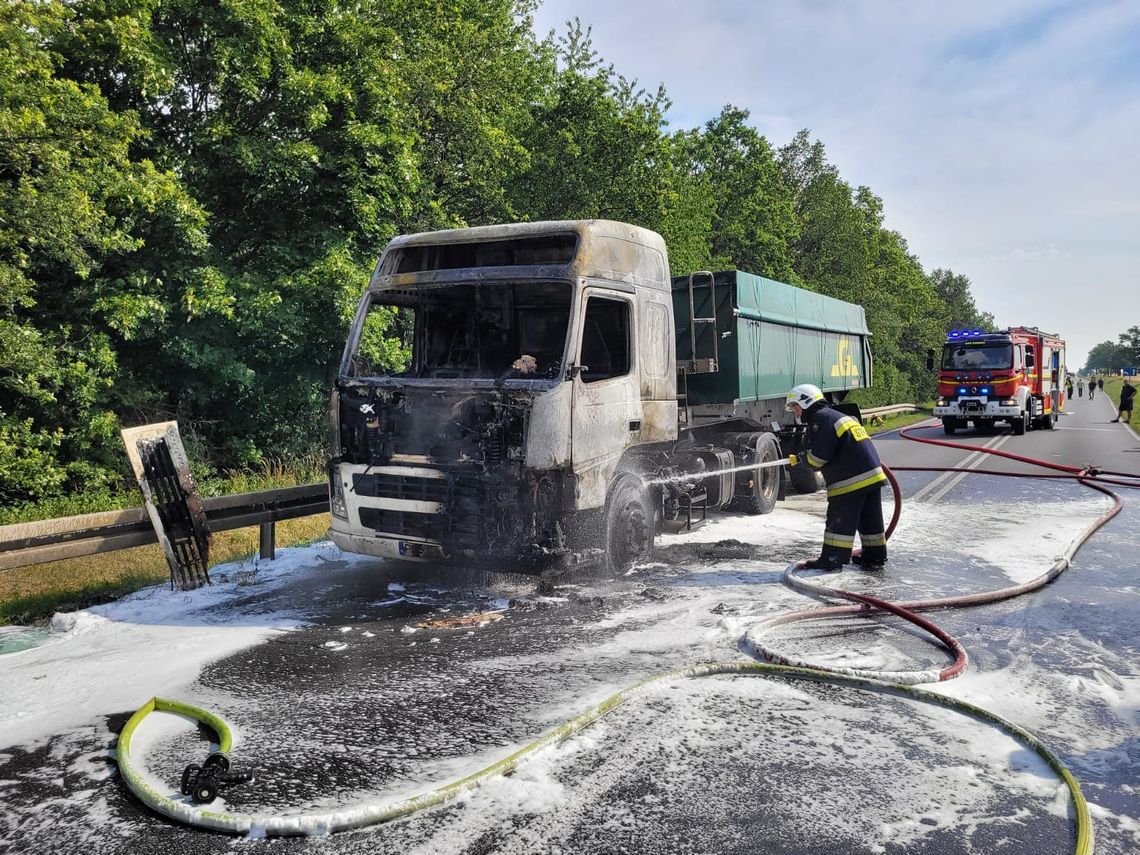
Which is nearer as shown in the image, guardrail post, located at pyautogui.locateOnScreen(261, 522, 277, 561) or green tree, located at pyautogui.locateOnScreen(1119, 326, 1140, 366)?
guardrail post, located at pyautogui.locateOnScreen(261, 522, 277, 561)

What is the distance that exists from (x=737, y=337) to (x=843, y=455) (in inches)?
91.9

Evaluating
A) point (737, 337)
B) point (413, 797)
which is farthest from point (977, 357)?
point (413, 797)

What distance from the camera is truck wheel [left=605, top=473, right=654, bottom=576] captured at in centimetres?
673

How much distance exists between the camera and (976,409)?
887 inches

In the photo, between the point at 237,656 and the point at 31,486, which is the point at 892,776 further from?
the point at 31,486

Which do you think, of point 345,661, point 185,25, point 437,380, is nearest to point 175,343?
point 185,25

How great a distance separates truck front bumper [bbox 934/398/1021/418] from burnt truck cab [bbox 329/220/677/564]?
59.6 feet

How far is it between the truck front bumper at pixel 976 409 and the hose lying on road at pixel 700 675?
17.7 meters

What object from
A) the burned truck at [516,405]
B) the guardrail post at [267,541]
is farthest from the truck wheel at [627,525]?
the guardrail post at [267,541]

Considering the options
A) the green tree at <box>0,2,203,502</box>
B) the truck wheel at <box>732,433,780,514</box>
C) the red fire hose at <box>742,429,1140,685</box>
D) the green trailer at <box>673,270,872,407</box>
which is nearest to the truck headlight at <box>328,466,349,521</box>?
the red fire hose at <box>742,429,1140,685</box>

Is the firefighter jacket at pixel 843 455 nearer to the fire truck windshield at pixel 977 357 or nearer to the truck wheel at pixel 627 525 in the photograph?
the truck wheel at pixel 627 525

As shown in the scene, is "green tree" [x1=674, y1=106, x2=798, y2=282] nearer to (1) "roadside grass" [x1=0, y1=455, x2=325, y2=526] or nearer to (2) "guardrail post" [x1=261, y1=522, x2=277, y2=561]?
(1) "roadside grass" [x1=0, y1=455, x2=325, y2=526]

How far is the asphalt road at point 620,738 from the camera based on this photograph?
3.05 metres

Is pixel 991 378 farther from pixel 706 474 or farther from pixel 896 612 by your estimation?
pixel 896 612
